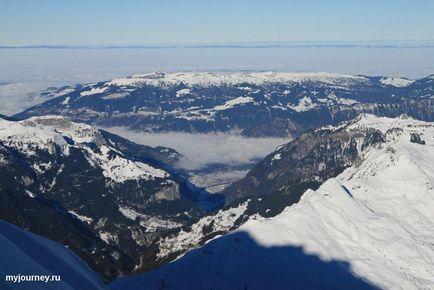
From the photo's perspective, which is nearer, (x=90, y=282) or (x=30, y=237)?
(x=90, y=282)

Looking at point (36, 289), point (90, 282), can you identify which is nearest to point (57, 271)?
point (90, 282)

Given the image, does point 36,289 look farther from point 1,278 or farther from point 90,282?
point 90,282

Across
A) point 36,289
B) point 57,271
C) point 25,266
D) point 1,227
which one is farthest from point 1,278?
point 1,227

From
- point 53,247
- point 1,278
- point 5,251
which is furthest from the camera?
point 53,247

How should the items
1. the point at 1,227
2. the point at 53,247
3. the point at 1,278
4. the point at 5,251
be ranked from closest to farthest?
the point at 1,278, the point at 5,251, the point at 1,227, the point at 53,247

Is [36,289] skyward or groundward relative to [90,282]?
skyward

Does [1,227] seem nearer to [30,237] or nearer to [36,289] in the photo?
[30,237]
